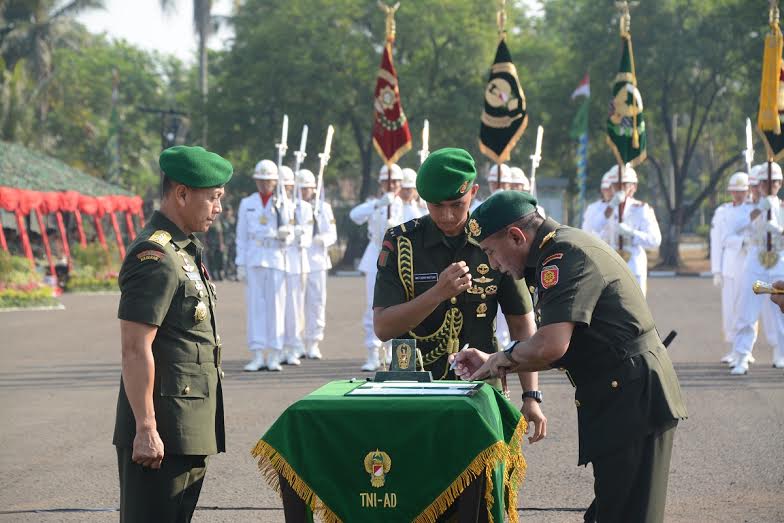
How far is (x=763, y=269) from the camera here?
14969mm

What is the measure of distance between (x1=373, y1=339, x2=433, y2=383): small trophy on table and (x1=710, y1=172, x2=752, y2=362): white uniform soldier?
10.8 metres

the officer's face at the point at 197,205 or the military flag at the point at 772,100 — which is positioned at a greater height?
the military flag at the point at 772,100

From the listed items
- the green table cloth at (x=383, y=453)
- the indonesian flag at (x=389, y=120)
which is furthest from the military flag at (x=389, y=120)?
the green table cloth at (x=383, y=453)

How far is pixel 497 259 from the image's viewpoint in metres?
4.69

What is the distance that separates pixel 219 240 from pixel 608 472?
33.7 metres

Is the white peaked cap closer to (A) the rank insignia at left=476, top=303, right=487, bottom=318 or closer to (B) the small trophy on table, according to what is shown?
(A) the rank insignia at left=476, top=303, right=487, bottom=318

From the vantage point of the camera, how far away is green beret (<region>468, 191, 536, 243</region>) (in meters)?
4.58

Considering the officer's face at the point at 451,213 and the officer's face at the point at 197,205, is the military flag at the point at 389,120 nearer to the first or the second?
the officer's face at the point at 451,213

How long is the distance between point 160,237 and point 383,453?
1.18m

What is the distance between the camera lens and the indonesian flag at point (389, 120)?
53.6ft

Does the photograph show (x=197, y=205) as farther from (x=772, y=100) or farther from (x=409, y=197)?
(x=772, y=100)

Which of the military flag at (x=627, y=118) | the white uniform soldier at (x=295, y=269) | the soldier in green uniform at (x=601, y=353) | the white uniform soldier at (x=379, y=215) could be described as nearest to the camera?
the soldier in green uniform at (x=601, y=353)

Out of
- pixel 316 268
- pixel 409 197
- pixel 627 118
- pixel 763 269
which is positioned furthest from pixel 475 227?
pixel 627 118

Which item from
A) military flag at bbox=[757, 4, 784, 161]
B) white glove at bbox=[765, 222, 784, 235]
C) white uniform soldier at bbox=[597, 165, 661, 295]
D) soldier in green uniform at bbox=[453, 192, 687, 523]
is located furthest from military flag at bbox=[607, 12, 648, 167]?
soldier in green uniform at bbox=[453, 192, 687, 523]
